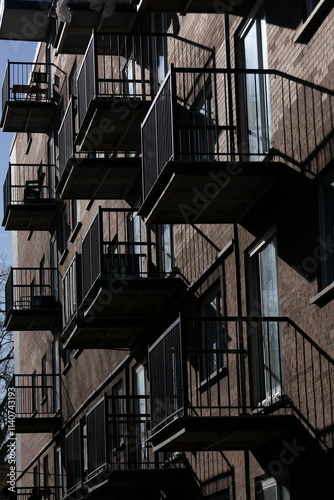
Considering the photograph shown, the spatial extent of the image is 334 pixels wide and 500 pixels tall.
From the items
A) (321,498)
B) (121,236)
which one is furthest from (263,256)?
(121,236)

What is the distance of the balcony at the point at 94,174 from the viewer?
21.2 metres

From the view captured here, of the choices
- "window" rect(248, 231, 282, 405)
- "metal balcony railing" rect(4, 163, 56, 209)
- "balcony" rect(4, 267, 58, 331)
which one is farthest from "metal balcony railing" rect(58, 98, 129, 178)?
"balcony" rect(4, 267, 58, 331)

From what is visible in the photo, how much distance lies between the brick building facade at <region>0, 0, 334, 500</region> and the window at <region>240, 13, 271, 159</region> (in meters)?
0.03

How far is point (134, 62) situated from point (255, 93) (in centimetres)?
558

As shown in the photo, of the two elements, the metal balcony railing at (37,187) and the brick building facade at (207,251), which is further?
the metal balcony railing at (37,187)

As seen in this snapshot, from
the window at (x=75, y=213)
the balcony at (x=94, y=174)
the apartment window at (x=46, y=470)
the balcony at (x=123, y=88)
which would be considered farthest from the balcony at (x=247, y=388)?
the apartment window at (x=46, y=470)

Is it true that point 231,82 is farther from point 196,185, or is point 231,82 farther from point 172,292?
point 172,292

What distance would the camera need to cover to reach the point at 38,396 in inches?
1378

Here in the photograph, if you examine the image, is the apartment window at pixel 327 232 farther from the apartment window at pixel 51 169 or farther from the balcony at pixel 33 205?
the apartment window at pixel 51 169

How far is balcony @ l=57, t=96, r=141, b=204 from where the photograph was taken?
21234 mm

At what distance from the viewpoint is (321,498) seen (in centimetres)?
1276

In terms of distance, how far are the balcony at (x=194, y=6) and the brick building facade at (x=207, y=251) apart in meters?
0.03

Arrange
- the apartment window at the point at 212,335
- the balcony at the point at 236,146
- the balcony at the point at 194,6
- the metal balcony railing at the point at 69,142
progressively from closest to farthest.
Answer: the balcony at the point at 236,146, the balcony at the point at 194,6, the apartment window at the point at 212,335, the metal balcony railing at the point at 69,142

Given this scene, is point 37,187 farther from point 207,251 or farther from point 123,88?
point 207,251
